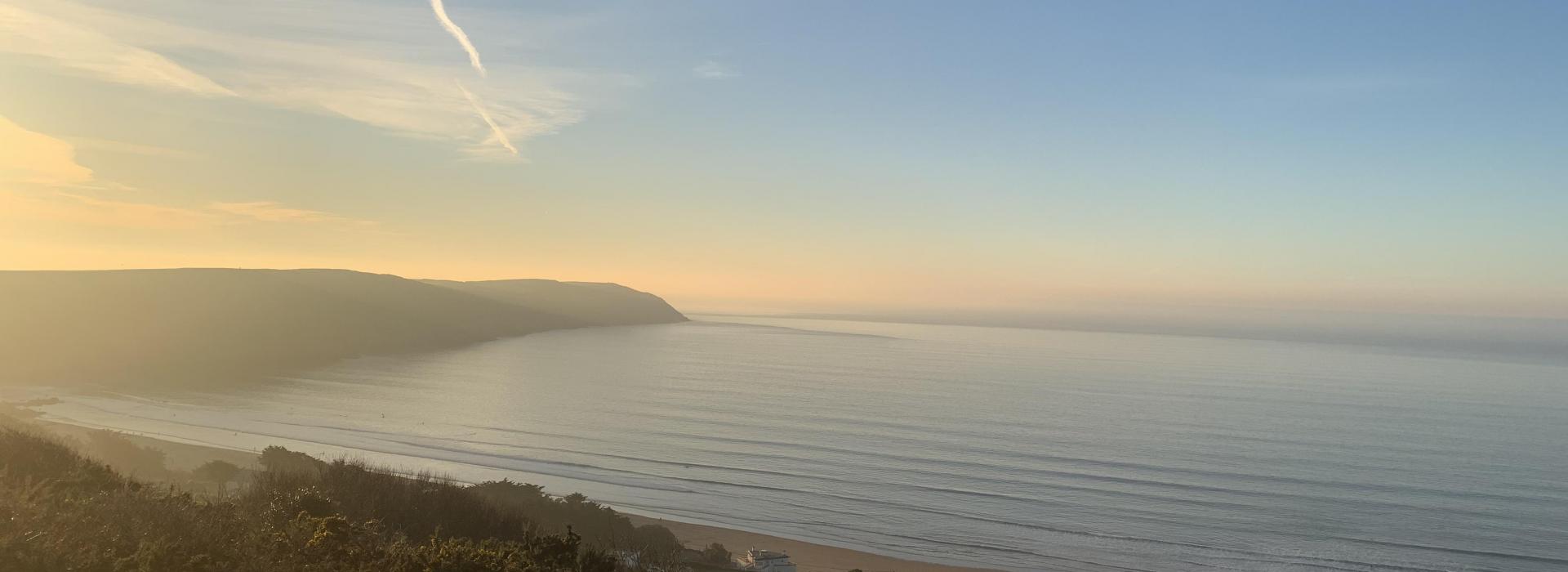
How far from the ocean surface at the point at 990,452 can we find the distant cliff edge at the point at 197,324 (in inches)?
758

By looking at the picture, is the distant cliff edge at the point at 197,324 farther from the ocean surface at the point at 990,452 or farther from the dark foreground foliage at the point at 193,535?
the dark foreground foliage at the point at 193,535

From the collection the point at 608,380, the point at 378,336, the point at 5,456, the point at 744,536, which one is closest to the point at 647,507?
the point at 744,536

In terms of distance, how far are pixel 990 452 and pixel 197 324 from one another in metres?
121

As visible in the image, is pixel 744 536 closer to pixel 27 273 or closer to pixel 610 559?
pixel 610 559

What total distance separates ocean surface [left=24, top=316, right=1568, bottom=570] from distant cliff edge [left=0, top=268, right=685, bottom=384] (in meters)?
19.2

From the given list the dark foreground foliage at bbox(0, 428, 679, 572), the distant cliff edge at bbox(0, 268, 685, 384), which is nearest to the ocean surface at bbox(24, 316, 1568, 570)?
the distant cliff edge at bbox(0, 268, 685, 384)

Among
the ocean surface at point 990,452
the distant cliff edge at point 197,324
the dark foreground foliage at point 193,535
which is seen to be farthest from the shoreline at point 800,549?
the distant cliff edge at point 197,324

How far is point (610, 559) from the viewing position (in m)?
11.6

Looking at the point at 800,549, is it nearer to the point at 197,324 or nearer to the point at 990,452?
the point at 990,452

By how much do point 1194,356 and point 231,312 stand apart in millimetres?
178847

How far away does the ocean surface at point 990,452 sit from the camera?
31.7 metres

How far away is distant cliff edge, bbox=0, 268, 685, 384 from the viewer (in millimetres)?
91125

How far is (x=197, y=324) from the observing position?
396 ft

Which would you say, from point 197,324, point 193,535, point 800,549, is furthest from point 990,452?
point 197,324
